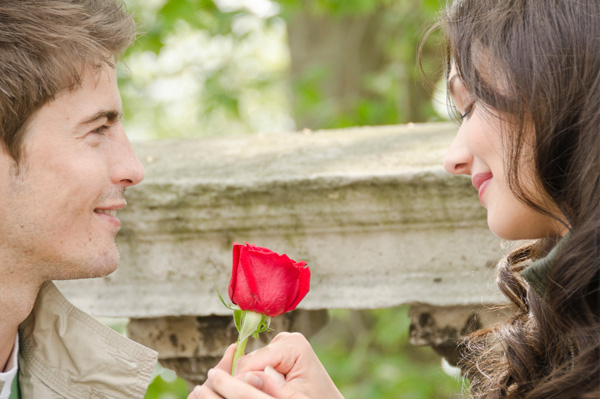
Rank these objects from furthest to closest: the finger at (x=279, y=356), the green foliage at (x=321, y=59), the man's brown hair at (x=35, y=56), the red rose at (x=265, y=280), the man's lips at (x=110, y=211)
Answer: the green foliage at (x=321, y=59)
the man's lips at (x=110, y=211)
the man's brown hair at (x=35, y=56)
the finger at (x=279, y=356)
the red rose at (x=265, y=280)

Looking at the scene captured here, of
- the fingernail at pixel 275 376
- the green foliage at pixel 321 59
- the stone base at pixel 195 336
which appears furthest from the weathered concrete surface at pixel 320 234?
the green foliage at pixel 321 59

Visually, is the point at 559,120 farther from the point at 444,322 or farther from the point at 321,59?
the point at 321,59

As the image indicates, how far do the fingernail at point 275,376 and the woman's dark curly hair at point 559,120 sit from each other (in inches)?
18.9

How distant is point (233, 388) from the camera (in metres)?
1.18

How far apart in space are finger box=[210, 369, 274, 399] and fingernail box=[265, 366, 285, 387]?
0.07m

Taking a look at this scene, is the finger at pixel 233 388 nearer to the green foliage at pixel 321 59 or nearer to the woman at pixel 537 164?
the woman at pixel 537 164

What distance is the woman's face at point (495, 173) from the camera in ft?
4.40

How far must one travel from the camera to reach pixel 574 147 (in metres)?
1.28

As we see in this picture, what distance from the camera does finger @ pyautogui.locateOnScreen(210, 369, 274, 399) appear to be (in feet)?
3.83

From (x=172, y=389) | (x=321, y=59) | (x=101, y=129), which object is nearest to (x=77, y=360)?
(x=101, y=129)

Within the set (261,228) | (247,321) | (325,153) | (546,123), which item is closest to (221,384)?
(247,321)

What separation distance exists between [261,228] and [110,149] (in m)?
0.42

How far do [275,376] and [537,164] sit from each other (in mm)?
626

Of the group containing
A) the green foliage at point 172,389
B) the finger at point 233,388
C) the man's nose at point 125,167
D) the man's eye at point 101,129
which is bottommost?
the green foliage at point 172,389
